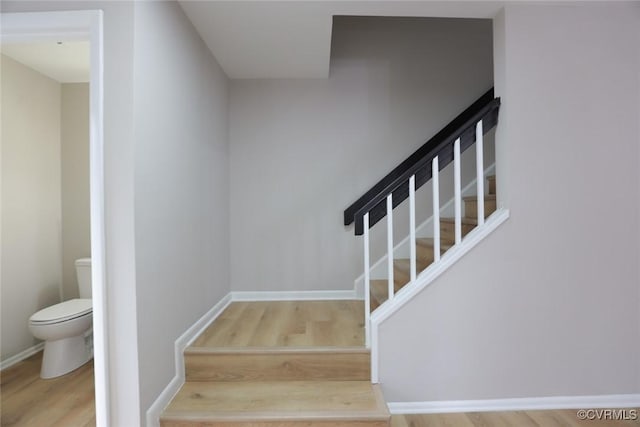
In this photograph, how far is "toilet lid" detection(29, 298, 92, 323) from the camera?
2287 mm

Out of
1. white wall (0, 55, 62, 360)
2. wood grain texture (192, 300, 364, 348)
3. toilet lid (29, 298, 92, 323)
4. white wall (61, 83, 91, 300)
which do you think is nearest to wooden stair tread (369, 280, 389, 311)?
wood grain texture (192, 300, 364, 348)

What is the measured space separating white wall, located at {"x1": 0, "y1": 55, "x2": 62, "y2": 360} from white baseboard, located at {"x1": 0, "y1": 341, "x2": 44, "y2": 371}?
0.09ft

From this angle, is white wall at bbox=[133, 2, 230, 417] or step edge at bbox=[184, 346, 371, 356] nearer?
white wall at bbox=[133, 2, 230, 417]

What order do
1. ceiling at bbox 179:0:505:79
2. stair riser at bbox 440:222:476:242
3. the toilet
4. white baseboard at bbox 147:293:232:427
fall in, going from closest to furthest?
white baseboard at bbox 147:293:232:427 → ceiling at bbox 179:0:505:79 → the toilet → stair riser at bbox 440:222:476:242

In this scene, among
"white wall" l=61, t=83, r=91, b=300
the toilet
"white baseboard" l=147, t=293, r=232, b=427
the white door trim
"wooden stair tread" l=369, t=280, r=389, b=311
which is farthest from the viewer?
"white wall" l=61, t=83, r=91, b=300

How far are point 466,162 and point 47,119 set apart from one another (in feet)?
11.4

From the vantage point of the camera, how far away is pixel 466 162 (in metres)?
3.00

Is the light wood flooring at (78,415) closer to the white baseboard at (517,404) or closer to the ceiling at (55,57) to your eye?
the white baseboard at (517,404)

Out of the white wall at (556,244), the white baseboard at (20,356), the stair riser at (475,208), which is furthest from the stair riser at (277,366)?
the white baseboard at (20,356)

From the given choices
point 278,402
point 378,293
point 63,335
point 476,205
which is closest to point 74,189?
point 63,335

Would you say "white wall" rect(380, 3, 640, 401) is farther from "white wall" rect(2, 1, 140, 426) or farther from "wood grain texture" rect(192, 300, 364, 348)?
"white wall" rect(2, 1, 140, 426)

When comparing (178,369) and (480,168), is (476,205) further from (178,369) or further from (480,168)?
(178,369)

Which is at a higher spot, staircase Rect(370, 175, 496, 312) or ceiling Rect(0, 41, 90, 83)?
ceiling Rect(0, 41, 90, 83)

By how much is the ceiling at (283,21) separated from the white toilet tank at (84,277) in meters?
1.89
